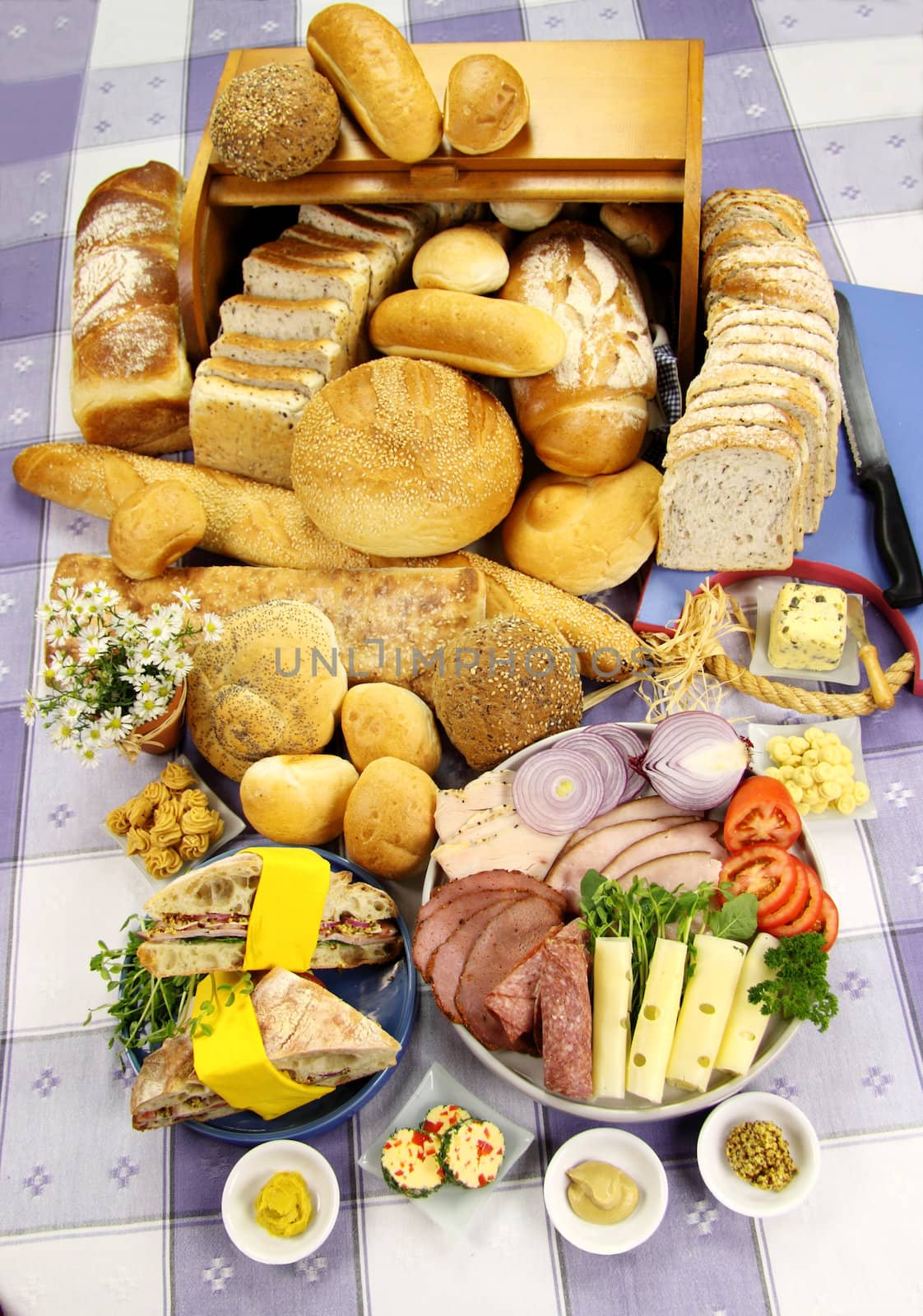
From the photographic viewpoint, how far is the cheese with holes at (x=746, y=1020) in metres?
1.65

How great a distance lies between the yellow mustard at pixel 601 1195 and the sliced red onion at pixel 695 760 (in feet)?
1.96

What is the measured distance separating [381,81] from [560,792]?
1.36 meters

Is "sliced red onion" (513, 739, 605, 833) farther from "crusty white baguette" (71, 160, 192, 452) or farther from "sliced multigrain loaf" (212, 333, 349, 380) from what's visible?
"crusty white baguette" (71, 160, 192, 452)

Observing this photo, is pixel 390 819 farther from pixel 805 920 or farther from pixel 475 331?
pixel 475 331

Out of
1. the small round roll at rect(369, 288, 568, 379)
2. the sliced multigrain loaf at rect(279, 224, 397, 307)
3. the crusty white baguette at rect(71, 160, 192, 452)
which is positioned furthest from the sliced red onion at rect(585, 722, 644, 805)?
the crusty white baguette at rect(71, 160, 192, 452)

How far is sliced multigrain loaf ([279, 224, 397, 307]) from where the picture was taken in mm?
2268

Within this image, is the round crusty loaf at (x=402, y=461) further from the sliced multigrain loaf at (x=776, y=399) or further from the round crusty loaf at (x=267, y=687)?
the sliced multigrain loaf at (x=776, y=399)

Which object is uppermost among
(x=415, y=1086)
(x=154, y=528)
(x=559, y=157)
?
(x=559, y=157)

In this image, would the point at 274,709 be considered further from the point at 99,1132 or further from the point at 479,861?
the point at 99,1132

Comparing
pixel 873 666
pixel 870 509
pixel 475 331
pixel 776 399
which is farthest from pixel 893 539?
pixel 475 331

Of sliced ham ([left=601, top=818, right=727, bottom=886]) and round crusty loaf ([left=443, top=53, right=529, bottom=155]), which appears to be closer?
sliced ham ([left=601, top=818, right=727, bottom=886])

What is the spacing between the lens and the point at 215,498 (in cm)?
230

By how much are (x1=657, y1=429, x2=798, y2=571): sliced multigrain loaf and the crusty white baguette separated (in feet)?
3.52

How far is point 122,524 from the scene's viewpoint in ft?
7.08
